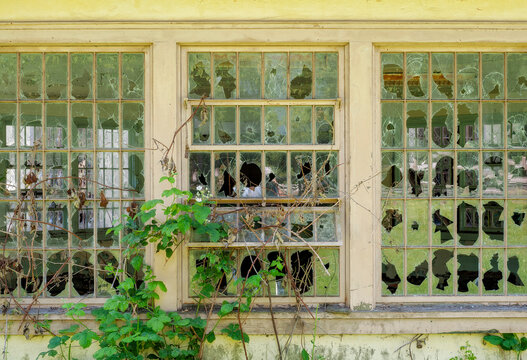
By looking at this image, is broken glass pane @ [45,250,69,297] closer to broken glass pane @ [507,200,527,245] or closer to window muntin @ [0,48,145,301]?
window muntin @ [0,48,145,301]

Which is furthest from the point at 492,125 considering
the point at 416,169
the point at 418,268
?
the point at 418,268

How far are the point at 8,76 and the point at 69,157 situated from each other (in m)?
0.89

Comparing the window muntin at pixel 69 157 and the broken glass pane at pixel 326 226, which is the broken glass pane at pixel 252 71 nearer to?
the window muntin at pixel 69 157

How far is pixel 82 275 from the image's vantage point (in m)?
4.39

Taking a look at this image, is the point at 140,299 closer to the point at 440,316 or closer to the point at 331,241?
the point at 331,241

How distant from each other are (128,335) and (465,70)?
12.0ft

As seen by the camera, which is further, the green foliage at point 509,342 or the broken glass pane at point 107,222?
the broken glass pane at point 107,222

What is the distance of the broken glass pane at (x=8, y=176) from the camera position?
14.5ft

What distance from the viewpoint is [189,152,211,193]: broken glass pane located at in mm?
4395

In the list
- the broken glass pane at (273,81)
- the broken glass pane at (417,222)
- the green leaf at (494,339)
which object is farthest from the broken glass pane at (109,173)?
the green leaf at (494,339)

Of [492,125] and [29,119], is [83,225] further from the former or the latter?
[492,125]

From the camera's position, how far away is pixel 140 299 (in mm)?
4137

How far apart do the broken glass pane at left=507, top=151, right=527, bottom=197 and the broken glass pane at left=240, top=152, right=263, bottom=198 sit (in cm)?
219

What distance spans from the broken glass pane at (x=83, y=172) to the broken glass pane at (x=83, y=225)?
122 mm
